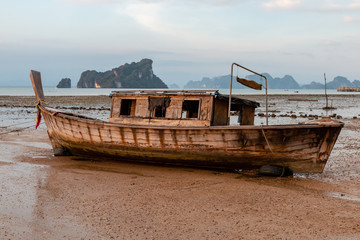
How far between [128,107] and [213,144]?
382 cm

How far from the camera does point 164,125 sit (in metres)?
10.2

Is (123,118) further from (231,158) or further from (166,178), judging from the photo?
(231,158)

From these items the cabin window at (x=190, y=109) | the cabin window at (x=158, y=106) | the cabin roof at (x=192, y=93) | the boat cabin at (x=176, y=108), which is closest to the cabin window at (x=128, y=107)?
the boat cabin at (x=176, y=108)

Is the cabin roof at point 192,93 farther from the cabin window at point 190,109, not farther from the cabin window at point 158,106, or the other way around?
the cabin window at point 190,109

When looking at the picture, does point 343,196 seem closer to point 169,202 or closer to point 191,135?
point 169,202


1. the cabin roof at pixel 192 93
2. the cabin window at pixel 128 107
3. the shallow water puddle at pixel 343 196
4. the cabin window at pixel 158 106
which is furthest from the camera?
the cabin window at pixel 128 107

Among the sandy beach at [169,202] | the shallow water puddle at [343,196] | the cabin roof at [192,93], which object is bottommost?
the sandy beach at [169,202]

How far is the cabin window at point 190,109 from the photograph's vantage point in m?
11.1

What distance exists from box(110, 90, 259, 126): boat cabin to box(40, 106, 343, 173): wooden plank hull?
0.74 metres

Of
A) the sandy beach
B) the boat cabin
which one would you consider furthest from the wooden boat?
the sandy beach

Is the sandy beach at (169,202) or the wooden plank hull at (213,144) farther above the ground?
the wooden plank hull at (213,144)

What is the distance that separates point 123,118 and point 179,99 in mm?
2135

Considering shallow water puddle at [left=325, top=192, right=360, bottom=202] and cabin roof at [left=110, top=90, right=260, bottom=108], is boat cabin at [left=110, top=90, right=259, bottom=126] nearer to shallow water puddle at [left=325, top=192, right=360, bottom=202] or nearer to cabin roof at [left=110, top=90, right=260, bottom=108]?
cabin roof at [left=110, top=90, right=260, bottom=108]

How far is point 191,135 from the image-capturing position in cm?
988
